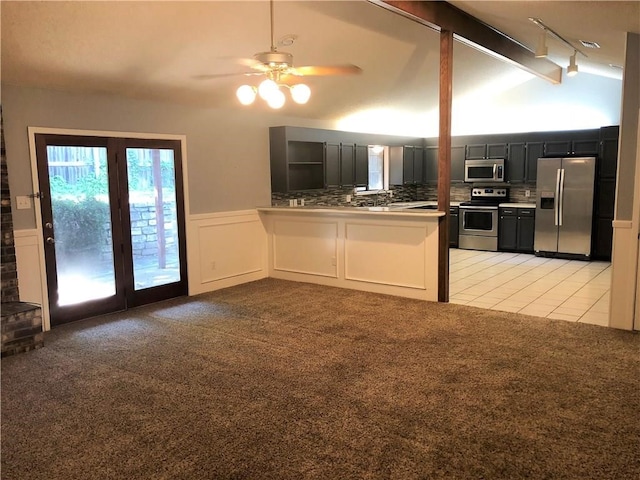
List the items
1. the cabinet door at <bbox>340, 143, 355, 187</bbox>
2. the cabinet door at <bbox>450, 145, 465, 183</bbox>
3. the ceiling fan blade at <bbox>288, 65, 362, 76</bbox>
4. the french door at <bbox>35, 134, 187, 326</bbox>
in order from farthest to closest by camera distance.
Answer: the cabinet door at <bbox>450, 145, 465, 183</bbox> → the cabinet door at <bbox>340, 143, 355, 187</bbox> → the french door at <bbox>35, 134, 187, 326</bbox> → the ceiling fan blade at <bbox>288, 65, 362, 76</bbox>

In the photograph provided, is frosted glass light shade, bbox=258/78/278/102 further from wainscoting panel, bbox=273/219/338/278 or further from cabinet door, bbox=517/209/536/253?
cabinet door, bbox=517/209/536/253

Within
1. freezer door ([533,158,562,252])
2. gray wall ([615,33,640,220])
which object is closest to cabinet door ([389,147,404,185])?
freezer door ([533,158,562,252])

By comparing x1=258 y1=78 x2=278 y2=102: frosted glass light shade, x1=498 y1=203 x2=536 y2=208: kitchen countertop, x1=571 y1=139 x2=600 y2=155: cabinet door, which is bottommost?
x1=498 y1=203 x2=536 y2=208: kitchen countertop

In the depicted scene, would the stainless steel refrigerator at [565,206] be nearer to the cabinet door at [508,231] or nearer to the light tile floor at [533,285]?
the light tile floor at [533,285]

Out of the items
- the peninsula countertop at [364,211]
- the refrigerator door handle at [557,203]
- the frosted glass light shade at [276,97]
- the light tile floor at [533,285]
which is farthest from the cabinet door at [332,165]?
the frosted glass light shade at [276,97]

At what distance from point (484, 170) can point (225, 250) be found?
514 cm

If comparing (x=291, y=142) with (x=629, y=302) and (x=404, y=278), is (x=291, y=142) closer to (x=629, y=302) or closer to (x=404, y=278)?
(x=404, y=278)

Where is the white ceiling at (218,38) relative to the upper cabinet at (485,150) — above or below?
above

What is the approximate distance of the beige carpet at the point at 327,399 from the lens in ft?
8.73

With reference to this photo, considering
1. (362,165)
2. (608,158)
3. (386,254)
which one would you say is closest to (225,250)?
(386,254)

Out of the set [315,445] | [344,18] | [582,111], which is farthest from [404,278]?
[582,111]

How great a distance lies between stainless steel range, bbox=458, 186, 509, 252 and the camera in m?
9.12

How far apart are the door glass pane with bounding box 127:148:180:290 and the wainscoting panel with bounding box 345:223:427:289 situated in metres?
2.17

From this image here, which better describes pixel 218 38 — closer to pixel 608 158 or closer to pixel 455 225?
pixel 455 225
